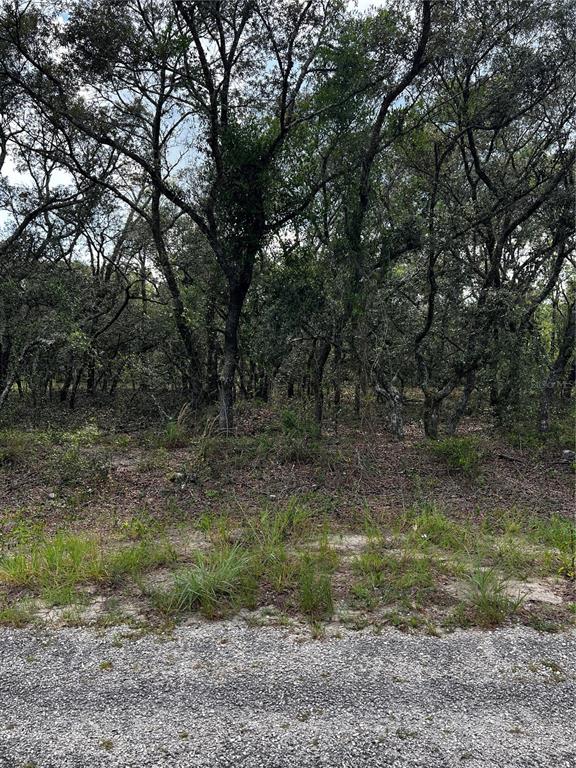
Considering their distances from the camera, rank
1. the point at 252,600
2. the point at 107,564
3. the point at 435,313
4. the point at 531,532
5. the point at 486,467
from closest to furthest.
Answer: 1. the point at 252,600
2. the point at 107,564
3. the point at 531,532
4. the point at 486,467
5. the point at 435,313

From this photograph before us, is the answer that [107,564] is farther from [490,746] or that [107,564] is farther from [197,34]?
[197,34]

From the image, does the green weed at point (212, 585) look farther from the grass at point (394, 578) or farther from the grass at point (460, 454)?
the grass at point (460, 454)

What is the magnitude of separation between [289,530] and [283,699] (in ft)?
7.24

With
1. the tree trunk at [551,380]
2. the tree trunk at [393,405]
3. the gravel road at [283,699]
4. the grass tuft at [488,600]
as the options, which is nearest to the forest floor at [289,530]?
the grass tuft at [488,600]

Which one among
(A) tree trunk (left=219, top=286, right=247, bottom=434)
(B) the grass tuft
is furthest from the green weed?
(A) tree trunk (left=219, top=286, right=247, bottom=434)

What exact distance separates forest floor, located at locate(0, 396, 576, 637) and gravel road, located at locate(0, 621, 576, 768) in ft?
0.80

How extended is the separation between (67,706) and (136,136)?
914 centimetres

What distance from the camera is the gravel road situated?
6.90 feet

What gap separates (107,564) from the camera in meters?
3.83

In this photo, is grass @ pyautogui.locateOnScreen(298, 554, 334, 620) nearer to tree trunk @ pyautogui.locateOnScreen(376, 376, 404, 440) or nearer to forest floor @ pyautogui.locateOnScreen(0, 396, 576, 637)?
forest floor @ pyautogui.locateOnScreen(0, 396, 576, 637)

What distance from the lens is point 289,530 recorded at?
4.63 metres

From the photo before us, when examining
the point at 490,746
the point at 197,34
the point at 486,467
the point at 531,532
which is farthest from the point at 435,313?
the point at 490,746

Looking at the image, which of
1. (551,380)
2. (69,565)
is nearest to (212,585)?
(69,565)

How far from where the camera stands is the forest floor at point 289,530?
3297 mm
